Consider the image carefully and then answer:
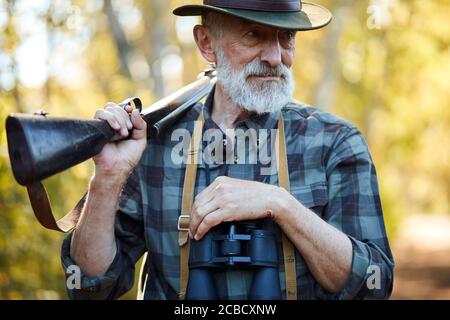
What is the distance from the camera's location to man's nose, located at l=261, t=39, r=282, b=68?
3.34m

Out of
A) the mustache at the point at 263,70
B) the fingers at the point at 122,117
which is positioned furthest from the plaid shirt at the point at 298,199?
the fingers at the point at 122,117

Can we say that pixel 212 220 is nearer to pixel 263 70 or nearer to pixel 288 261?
pixel 288 261

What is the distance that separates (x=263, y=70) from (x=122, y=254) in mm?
1080

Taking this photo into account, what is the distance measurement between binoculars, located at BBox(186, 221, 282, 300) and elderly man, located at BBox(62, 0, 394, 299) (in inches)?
2.1

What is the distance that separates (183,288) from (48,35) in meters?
4.41

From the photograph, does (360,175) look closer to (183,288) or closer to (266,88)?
(266,88)

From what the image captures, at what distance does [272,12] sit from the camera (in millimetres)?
3314

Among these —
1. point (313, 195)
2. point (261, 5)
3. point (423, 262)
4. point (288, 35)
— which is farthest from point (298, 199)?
point (423, 262)

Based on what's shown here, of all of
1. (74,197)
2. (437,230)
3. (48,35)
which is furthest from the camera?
(437,230)

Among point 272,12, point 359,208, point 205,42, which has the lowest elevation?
point 359,208

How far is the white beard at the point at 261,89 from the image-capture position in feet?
11.1

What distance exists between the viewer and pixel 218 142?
3.52m

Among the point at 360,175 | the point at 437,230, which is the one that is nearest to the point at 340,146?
the point at 360,175

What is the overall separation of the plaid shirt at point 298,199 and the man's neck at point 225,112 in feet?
0.14
